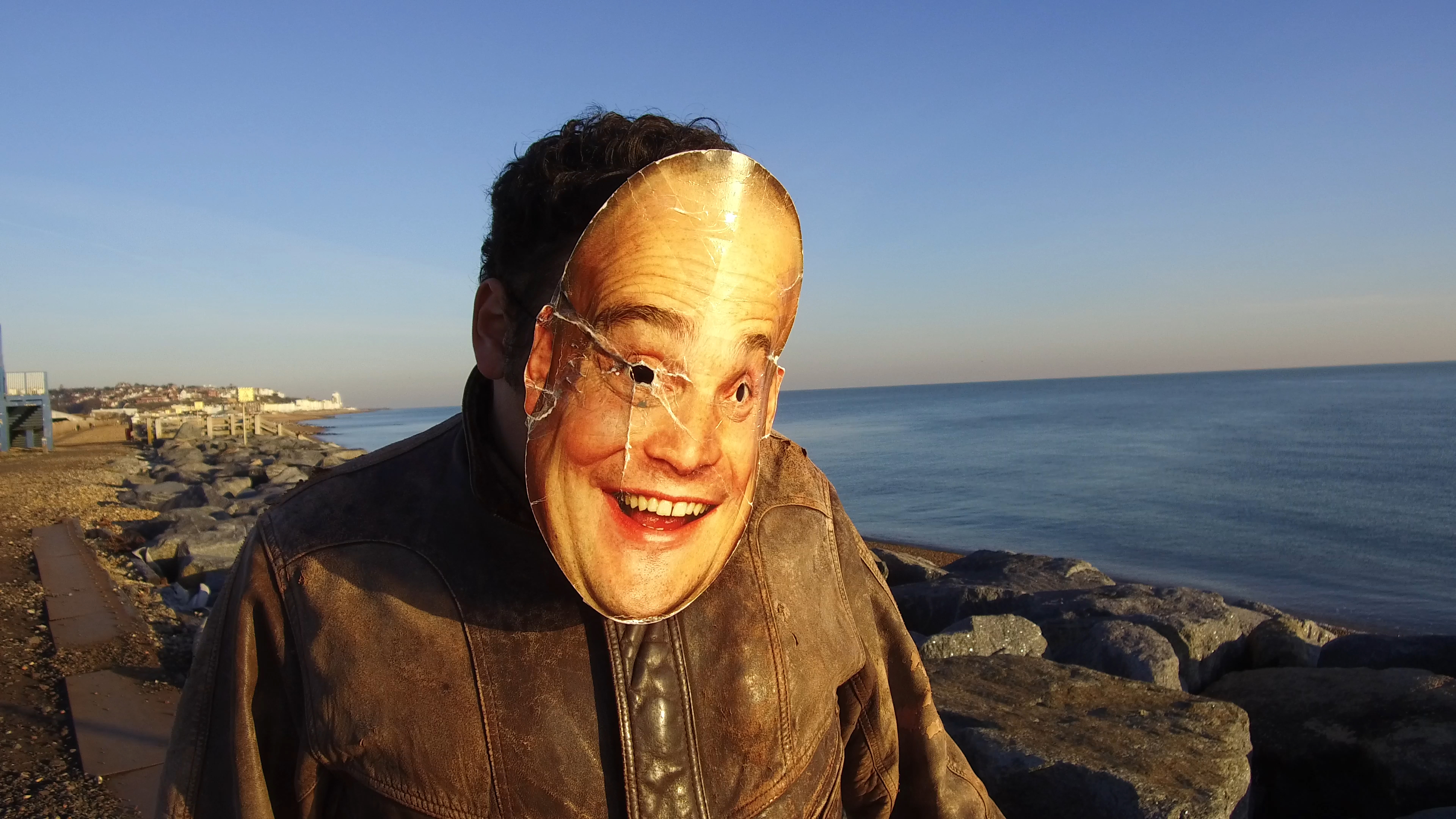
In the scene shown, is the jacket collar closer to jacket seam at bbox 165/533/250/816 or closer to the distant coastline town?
jacket seam at bbox 165/533/250/816

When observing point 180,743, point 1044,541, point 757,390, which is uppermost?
point 757,390

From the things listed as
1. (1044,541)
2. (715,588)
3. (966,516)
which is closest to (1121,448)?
(966,516)

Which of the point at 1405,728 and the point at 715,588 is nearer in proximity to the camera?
the point at 715,588

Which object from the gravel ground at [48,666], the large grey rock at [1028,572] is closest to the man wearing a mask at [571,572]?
the gravel ground at [48,666]

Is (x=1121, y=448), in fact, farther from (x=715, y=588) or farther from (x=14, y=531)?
(x=715, y=588)

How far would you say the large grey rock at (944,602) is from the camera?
7.88m

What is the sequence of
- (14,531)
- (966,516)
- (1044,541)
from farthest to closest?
1. (966,516)
2. (1044,541)
3. (14,531)

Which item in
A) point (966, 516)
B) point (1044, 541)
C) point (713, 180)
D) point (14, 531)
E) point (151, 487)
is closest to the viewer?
point (713, 180)

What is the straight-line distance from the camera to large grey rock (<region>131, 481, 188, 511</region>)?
14211 mm

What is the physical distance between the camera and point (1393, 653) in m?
6.48

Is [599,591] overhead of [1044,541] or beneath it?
overhead

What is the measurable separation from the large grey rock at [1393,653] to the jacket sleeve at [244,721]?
6.99 meters

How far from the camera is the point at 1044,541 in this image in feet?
60.4

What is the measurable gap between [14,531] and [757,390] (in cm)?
1281
